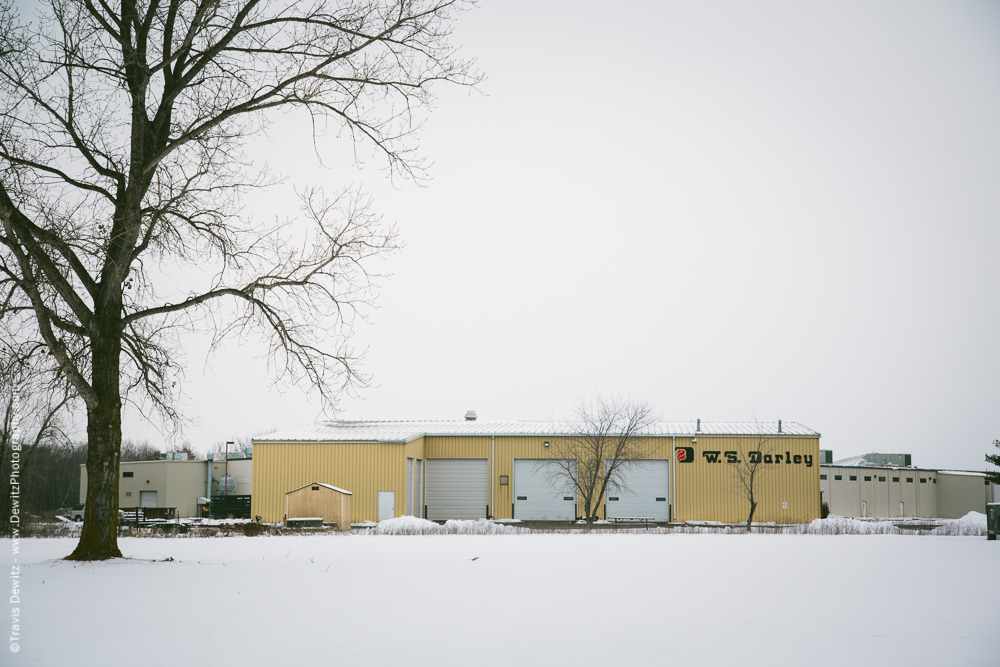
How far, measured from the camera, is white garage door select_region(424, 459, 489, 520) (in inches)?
1420

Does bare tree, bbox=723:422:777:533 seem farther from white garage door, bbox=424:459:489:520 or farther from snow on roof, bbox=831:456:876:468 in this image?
snow on roof, bbox=831:456:876:468

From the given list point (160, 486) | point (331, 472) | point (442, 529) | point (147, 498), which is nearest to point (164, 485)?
point (160, 486)

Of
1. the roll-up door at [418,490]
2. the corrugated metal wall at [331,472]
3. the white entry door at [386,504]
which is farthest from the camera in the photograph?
the roll-up door at [418,490]

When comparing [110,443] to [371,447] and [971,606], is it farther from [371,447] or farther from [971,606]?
[371,447]

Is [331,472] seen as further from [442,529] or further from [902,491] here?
[902,491]

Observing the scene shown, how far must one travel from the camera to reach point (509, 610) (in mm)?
8578

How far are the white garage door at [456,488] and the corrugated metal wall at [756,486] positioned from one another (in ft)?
30.2

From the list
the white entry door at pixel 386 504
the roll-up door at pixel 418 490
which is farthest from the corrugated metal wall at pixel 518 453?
the white entry door at pixel 386 504

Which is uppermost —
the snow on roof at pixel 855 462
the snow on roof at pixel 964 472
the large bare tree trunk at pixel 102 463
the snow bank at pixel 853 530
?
the large bare tree trunk at pixel 102 463

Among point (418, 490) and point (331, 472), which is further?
point (418, 490)

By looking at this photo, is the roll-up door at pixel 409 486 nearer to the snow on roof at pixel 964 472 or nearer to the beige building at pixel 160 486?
the beige building at pixel 160 486

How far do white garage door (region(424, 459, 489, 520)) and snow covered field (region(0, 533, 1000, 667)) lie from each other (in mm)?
21214

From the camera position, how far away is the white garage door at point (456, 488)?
3606cm

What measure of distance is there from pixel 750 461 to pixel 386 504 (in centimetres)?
1681
